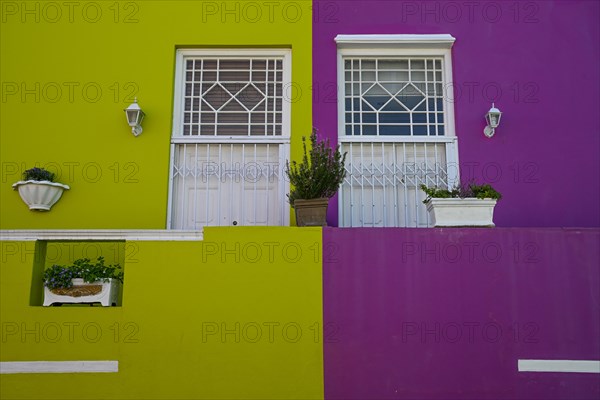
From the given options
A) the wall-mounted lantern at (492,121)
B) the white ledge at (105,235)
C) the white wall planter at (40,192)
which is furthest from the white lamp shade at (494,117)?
the white wall planter at (40,192)

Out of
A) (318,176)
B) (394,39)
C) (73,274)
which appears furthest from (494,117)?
(73,274)

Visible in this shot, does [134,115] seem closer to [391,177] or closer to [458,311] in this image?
[391,177]

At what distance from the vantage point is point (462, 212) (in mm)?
6047

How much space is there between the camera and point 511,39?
24.3 feet

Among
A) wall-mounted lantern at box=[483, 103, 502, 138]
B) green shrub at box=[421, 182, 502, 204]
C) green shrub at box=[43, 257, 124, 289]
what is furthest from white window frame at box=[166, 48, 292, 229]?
wall-mounted lantern at box=[483, 103, 502, 138]

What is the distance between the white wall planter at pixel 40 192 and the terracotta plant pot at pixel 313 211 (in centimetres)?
273

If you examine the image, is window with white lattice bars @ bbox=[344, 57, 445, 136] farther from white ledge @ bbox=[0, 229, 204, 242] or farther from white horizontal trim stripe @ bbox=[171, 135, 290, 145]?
white ledge @ bbox=[0, 229, 204, 242]

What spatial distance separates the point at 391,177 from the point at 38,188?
3849 mm

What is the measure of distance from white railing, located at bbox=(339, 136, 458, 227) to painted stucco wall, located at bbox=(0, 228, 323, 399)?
1392 millimetres

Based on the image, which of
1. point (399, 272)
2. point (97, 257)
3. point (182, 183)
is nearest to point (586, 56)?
point (399, 272)

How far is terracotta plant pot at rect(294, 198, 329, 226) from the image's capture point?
6.07m

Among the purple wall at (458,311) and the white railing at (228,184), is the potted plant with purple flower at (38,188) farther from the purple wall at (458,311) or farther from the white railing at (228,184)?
the purple wall at (458,311)

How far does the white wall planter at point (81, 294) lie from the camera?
5.89m

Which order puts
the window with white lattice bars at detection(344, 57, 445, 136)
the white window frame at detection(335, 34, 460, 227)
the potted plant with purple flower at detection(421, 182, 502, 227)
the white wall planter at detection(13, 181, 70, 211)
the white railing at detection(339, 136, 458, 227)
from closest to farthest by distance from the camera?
the potted plant with purple flower at detection(421, 182, 502, 227) → the white wall planter at detection(13, 181, 70, 211) → the white railing at detection(339, 136, 458, 227) → the white window frame at detection(335, 34, 460, 227) → the window with white lattice bars at detection(344, 57, 445, 136)
